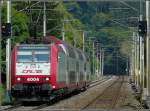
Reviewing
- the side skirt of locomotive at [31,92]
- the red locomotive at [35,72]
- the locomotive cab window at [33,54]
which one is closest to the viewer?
the side skirt of locomotive at [31,92]

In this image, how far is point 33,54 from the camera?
3400 centimetres

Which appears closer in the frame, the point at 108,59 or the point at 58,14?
the point at 58,14

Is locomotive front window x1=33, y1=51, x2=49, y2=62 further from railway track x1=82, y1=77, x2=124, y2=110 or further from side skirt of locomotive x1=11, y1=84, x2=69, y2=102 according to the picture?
railway track x1=82, y1=77, x2=124, y2=110

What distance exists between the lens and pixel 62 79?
36844 mm

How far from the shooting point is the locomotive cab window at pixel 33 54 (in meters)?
33.9

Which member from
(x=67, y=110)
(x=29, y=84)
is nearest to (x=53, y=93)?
(x=29, y=84)

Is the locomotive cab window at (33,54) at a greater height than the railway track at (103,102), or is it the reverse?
the locomotive cab window at (33,54)

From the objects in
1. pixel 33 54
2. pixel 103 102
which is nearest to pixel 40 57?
pixel 33 54

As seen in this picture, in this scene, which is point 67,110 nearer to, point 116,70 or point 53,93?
point 53,93

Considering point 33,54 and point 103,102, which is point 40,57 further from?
point 103,102

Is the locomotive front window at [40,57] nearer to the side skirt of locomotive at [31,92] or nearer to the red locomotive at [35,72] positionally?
the red locomotive at [35,72]

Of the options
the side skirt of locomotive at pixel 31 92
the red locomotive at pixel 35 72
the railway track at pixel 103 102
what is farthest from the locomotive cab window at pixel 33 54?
the railway track at pixel 103 102

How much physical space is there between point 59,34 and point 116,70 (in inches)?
4171

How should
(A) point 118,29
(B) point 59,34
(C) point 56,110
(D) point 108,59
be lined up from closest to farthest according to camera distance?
(C) point 56,110 → (B) point 59,34 → (A) point 118,29 → (D) point 108,59
